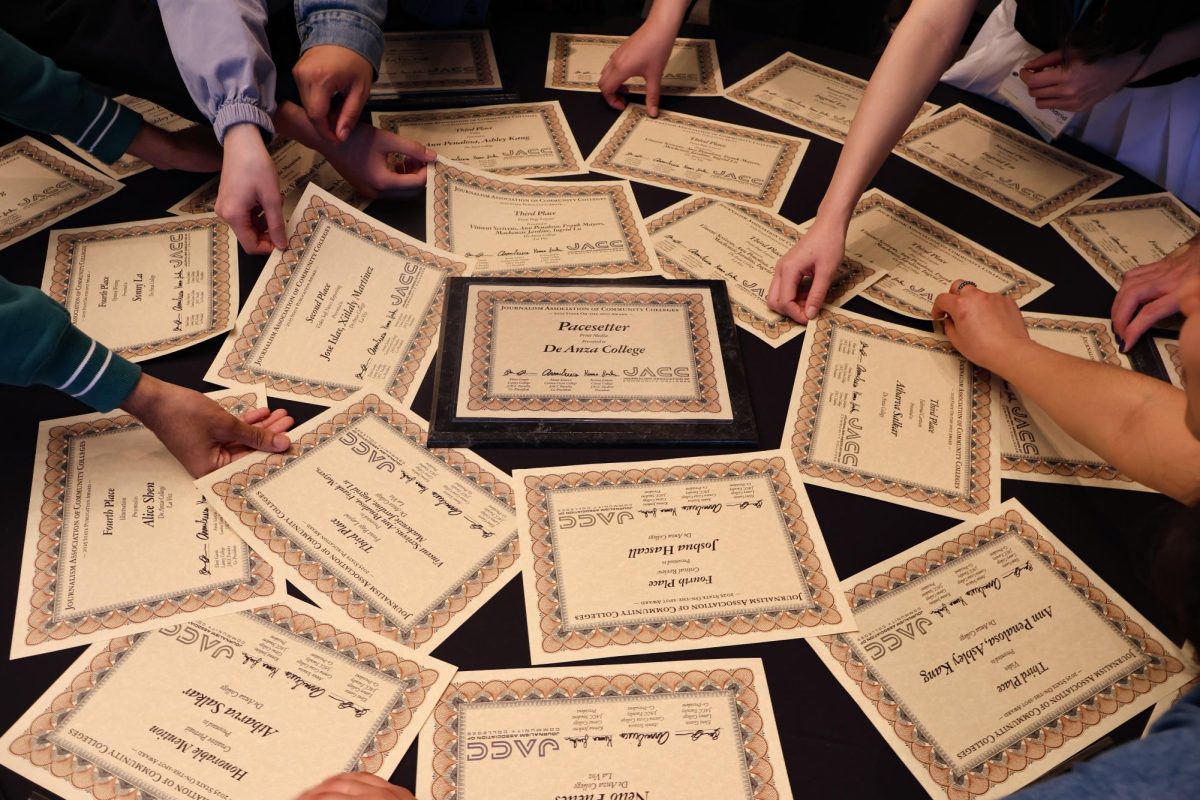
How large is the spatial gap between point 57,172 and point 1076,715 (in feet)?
4.26

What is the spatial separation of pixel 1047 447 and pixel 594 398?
47 centimetres

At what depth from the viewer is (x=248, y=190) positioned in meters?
0.94

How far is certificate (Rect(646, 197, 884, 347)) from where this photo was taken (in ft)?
3.16

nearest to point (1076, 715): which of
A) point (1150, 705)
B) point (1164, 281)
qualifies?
point (1150, 705)

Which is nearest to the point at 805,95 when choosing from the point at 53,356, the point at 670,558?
the point at 670,558

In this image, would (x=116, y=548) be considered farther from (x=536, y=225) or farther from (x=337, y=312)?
(x=536, y=225)

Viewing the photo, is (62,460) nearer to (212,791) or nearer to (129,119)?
(212,791)

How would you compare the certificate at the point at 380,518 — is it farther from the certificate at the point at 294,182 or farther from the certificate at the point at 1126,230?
the certificate at the point at 1126,230

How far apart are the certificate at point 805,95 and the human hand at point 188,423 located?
0.90m

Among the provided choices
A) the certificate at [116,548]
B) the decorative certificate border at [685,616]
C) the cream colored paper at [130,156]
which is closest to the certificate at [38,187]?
the cream colored paper at [130,156]

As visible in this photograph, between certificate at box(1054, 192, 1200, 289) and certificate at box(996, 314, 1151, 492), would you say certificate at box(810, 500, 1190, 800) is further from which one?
certificate at box(1054, 192, 1200, 289)

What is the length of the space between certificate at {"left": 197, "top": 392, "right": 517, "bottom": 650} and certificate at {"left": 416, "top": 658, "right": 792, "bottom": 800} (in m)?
0.08

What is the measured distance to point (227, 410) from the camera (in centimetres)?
82

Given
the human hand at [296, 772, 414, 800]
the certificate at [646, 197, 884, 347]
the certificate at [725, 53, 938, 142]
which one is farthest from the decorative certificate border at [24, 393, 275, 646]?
the certificate at [725, 53, 938, 142]
